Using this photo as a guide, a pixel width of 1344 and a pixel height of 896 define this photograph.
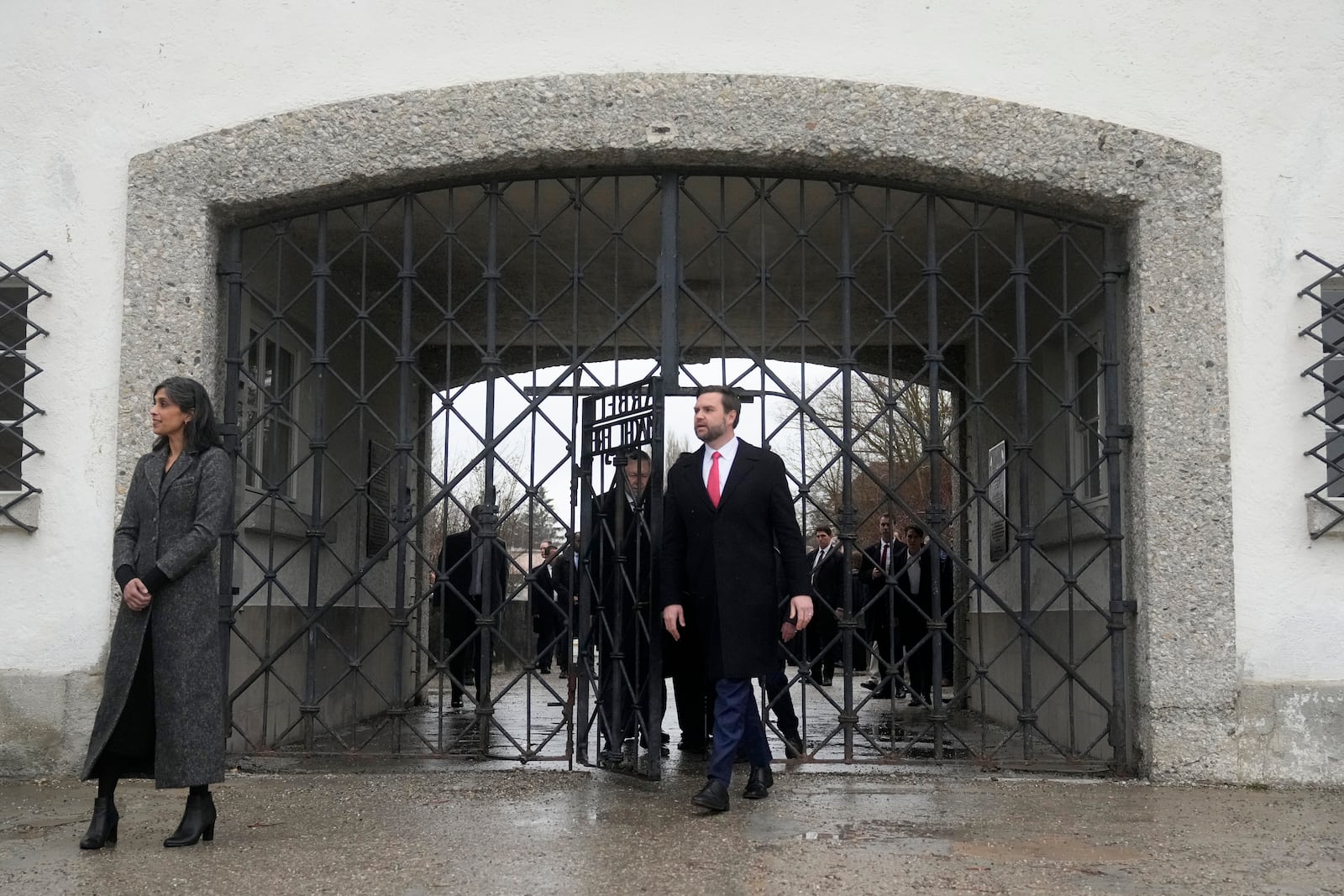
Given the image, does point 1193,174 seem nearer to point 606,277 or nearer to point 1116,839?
point 1116,839

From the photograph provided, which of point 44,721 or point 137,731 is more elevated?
point 137,731

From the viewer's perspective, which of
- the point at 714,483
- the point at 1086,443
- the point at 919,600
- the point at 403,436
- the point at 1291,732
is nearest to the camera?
the point at 714,483

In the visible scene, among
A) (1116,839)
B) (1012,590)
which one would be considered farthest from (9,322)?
(1012,590)

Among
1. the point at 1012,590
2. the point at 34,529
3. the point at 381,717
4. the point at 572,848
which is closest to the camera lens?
the point at 572,848

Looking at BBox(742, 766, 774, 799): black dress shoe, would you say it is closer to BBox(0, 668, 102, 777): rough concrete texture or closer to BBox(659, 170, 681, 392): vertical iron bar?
BBox(659, 170, 681, 392): vertical iron bar

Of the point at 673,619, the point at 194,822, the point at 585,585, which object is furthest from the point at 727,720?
the point at 194,822

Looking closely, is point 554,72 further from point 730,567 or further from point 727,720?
point 727,720

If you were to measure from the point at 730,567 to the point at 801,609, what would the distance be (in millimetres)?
358

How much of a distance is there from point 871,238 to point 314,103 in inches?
162

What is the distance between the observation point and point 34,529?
22.8 ft

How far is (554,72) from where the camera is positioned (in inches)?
280

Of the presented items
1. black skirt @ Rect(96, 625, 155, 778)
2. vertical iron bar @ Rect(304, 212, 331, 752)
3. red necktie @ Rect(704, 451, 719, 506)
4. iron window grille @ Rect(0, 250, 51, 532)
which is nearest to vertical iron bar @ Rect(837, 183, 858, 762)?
red necktie @ Rect(704, 451, 719, 506)

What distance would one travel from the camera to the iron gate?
7180mm

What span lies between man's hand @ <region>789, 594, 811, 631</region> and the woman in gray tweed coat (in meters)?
2.24
